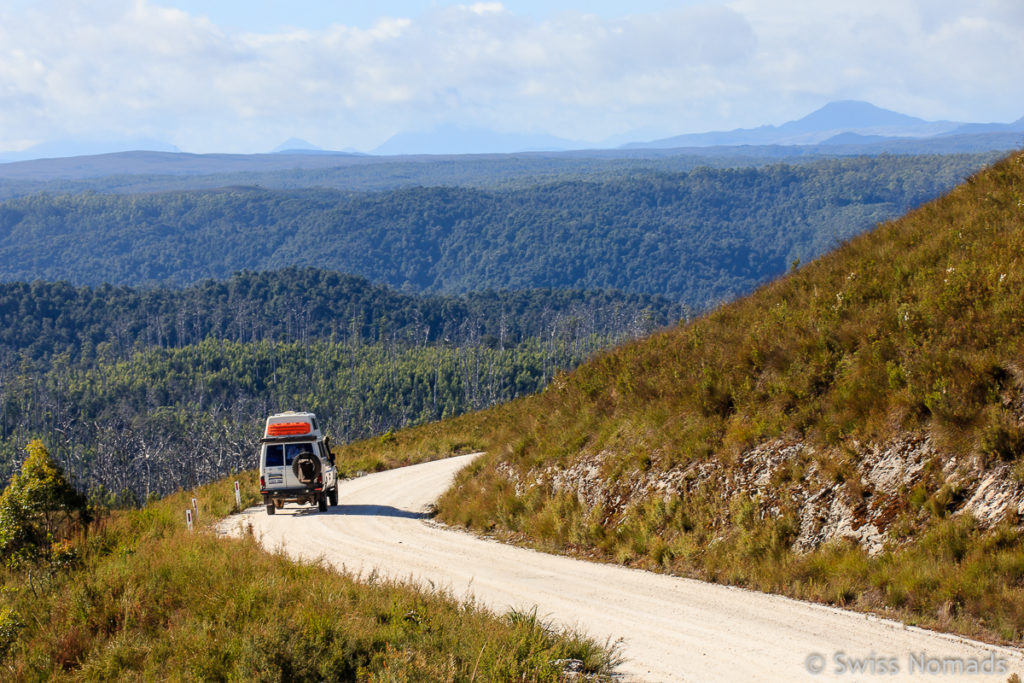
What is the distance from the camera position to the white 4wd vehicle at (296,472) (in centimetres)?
2322

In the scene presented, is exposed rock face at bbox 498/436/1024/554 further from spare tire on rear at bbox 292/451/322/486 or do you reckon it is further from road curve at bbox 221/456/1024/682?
spare tire on rear at bbox 292/451/322/486

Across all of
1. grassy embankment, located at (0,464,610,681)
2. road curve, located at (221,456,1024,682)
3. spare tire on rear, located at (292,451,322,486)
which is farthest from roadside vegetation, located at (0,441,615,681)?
spare tire on rear, located at (292,451,322,486)

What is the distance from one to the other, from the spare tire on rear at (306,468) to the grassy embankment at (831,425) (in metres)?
4.02

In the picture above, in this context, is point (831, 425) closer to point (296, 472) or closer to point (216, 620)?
point (216, 620)

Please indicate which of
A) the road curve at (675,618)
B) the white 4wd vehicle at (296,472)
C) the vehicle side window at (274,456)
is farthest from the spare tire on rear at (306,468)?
the road curve at (675,618)

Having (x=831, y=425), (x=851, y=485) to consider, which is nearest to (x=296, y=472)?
(x=831, y=425)

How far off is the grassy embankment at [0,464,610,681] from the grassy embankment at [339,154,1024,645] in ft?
14.2

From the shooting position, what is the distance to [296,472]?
23234 mm

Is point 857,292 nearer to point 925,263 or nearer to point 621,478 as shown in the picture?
point 925,263

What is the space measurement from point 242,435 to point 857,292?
13438 cm

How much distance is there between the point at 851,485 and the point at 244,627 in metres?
8.53

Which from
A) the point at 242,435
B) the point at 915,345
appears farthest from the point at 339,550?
the point at 242,435

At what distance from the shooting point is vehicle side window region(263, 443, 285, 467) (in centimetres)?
2348

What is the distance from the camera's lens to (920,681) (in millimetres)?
8633
